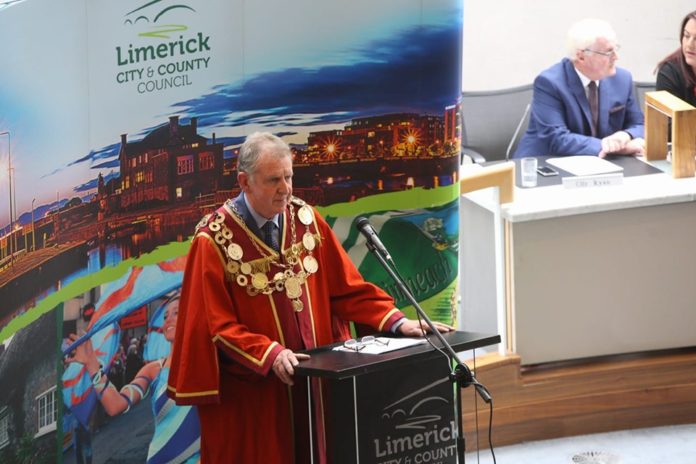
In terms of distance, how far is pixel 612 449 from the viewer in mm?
5832

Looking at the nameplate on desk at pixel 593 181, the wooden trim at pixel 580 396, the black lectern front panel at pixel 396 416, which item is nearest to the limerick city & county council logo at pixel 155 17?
the black lectern front panel at pixel 396 416

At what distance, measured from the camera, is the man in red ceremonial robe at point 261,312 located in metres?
3.97

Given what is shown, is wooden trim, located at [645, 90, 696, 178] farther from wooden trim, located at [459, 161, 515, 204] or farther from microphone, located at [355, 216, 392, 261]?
microphone, located at [355, 216, 392, 261]

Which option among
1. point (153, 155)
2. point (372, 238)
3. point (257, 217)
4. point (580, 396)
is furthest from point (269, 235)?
point (580, 396)

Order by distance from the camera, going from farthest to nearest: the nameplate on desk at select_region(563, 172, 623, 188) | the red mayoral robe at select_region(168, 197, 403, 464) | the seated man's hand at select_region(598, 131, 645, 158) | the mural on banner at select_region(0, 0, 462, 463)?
the seated man's hand at select_region(598, 131, 645, 158) < the nameplate on desk at select_region(563, 172, 623, 188) < the mural on banner at select_region(0, 0, 462, 463) < the red mayoral robe at select_region(168, 197, 403, 464)

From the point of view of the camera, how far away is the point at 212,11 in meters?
4.55

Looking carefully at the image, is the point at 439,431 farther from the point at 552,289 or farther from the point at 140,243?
the point at 552,289

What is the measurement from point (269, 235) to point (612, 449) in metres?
2.41

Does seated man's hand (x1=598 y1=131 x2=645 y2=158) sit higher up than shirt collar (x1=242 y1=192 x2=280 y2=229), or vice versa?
shirt collar (x1=242 y1=192 x2=280 y2=229)

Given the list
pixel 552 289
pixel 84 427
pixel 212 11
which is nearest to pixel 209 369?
pixel 84 427

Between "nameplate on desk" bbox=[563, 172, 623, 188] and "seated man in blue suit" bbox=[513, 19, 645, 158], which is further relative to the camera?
"seated man in blue suit" bbox=[513, 19, 645, 158]

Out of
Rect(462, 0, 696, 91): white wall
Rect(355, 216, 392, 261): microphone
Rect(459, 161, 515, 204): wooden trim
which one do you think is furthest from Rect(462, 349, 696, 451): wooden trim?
Rect(462, 0, 696, 91): white wall

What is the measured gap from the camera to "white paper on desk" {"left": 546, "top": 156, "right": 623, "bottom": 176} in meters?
6.43

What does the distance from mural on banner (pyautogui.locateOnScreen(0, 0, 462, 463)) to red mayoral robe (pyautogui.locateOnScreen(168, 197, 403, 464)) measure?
56 cm
